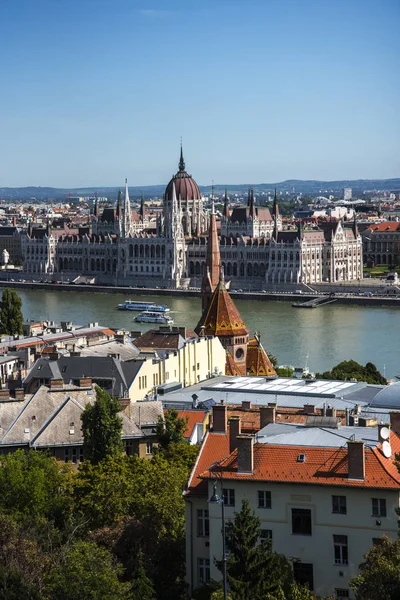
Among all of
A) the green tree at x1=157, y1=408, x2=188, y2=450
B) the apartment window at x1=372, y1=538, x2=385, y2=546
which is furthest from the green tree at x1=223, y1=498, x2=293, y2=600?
the green tree at x1=157, y1=408, x2=188, y2=450

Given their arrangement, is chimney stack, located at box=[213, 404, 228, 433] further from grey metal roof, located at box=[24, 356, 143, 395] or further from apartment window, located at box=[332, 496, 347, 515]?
grey metal roof, located at box=[24, 356, 143, 395]

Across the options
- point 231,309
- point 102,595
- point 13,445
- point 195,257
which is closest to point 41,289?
point 195,257

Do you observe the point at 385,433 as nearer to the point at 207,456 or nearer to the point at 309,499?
the point at 309,499

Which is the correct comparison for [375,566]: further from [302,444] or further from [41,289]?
[41,289]

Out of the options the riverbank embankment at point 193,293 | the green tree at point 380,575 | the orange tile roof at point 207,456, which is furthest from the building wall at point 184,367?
the riverbank embankment at point 193,293

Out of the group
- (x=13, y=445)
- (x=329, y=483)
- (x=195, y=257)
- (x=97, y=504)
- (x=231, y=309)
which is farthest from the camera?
(x=195, y=257)

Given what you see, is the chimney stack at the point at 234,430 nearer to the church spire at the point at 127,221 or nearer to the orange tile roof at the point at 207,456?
the orange tile roof at the point at 207,456

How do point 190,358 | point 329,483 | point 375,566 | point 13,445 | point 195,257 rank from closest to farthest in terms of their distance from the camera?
point 375,566 → point 329,483 → point 13,445 → point 190,358 → point 195,257
